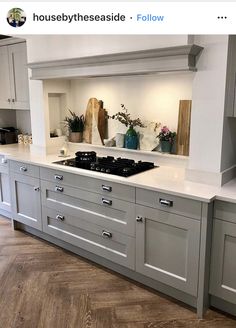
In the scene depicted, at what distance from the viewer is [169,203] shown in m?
2.20

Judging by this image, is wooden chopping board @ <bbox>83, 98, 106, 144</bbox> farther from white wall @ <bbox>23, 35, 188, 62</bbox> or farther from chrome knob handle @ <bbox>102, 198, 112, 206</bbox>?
chrome knob handle @ <bbox>102, 198, 112, 206</bbox>

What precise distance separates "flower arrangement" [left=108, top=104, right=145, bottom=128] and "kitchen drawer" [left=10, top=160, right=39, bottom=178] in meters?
0.97

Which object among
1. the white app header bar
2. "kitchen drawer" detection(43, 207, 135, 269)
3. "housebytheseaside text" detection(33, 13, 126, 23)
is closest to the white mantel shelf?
the white app header bar

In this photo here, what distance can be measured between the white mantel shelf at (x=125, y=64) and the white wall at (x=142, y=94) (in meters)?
0.48

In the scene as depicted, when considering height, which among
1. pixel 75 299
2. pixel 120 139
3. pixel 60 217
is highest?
pixel 120 139

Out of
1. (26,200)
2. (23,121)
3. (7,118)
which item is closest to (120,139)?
(26,200)

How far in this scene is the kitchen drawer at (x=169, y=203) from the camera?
209cm

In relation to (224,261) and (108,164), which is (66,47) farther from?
(224,261)

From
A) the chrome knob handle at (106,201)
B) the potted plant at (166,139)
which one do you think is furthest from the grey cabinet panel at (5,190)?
the potted plant at (166,139)

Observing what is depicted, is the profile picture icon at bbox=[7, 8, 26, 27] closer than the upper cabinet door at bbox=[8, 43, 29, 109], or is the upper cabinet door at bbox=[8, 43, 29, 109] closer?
the profile picture icon at bbox=[7, 8, 26, 27]

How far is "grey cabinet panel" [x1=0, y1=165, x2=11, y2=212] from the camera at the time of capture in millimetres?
3701

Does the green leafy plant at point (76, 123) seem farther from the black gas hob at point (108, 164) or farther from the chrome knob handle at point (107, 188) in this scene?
the chrome knob handle at point (107, 188)

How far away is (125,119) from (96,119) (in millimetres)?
388

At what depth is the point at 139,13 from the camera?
1962mm
